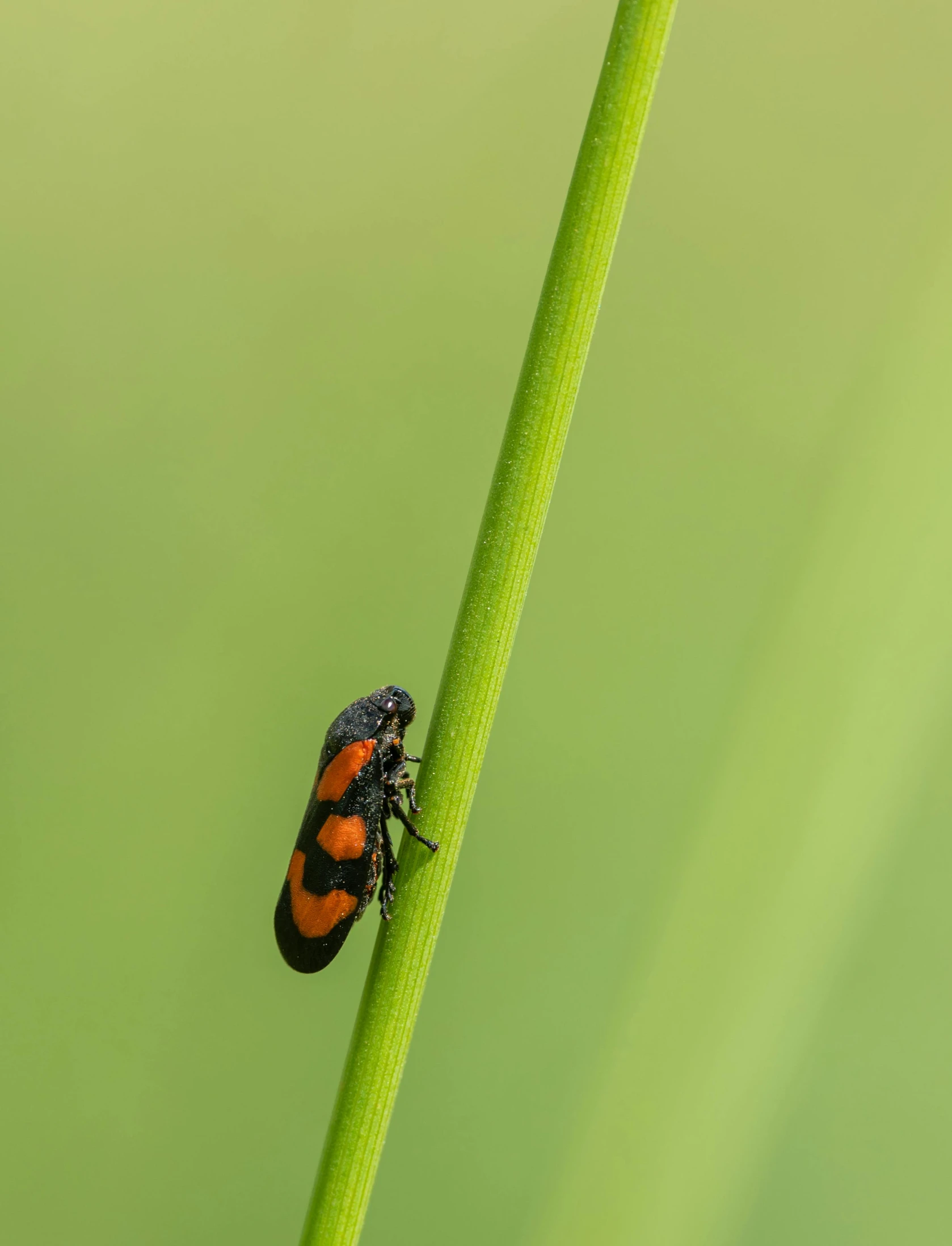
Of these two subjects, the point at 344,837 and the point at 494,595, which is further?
the point at 344,837

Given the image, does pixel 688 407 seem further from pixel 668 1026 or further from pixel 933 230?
pixel 668 1026

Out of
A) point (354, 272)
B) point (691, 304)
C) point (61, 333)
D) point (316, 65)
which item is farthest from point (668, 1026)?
A: point (316, 65)

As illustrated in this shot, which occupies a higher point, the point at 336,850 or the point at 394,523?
the point at 394,523

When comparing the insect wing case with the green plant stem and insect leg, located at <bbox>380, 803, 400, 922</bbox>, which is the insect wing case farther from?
the green plant stem

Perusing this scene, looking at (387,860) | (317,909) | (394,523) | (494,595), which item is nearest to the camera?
(494,595)

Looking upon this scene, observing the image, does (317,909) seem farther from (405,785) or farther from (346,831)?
(405,785)

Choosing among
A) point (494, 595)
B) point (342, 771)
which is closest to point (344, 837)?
point (342, 771)
